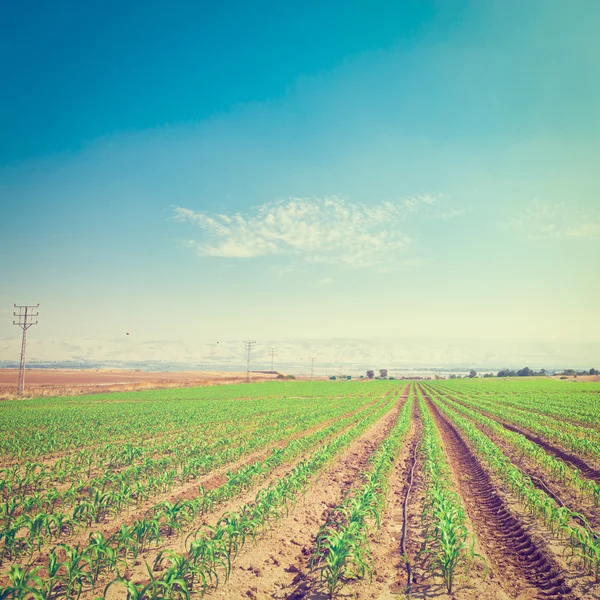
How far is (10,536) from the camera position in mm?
6605

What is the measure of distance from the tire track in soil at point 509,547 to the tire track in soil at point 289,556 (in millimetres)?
3463

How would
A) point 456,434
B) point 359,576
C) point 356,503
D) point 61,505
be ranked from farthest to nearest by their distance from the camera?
point 456,434
point 61,505
point 356,503
point 359,576

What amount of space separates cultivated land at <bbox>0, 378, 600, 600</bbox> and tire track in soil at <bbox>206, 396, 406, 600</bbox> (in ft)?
0.12

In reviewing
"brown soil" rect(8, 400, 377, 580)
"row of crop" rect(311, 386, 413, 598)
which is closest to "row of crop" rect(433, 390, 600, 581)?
"row of crop" rect(311, 386, 413, 598)

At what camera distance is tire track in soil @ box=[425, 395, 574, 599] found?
6.11m

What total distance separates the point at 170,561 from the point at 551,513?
790 centimetres

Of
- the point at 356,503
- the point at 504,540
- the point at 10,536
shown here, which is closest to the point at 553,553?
the point at 504,540

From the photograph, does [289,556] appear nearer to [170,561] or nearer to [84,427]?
[170,561]

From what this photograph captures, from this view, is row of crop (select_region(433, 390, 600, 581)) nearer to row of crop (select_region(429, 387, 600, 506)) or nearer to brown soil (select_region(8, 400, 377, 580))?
row of crop (select_region(429, 387, 600, 506))

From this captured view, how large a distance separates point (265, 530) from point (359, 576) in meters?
2.71

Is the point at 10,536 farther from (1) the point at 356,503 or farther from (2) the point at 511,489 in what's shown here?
(2) the point at 511,489

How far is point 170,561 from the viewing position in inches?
266

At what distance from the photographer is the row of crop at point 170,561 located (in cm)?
496

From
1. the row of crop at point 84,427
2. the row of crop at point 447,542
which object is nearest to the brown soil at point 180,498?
the row of crop at point 447,542
